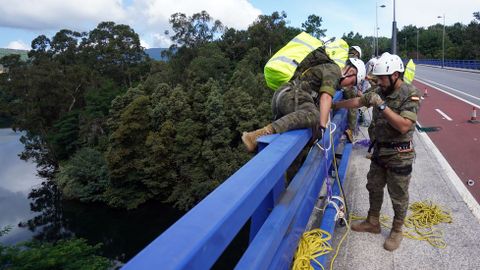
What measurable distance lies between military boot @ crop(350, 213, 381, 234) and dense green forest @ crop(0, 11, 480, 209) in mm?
27776

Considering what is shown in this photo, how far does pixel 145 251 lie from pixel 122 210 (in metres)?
36.0

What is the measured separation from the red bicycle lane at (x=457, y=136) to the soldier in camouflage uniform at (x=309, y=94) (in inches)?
95.6

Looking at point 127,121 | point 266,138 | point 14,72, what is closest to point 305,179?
point 266,138

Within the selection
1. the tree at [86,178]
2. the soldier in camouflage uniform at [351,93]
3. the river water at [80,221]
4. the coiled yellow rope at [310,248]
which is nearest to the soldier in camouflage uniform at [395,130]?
the coiled yellow rope at [310,248]

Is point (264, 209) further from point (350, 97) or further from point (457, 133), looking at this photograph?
point (457, 133)

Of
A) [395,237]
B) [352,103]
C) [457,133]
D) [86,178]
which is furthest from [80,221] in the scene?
[395,237]

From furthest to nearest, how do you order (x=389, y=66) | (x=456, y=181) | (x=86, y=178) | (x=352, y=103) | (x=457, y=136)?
(x=86, y=178), (x=457, y=136), (x=456, y=181), (x=352, y=103), (x=389, y=66)

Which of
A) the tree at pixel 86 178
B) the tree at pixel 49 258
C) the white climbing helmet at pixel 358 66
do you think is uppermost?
the white climbing helmet at pixel 358 66

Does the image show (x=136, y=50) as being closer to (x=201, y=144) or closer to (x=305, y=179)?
(x=201, y=144)

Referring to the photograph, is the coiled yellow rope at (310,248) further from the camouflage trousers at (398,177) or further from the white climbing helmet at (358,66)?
the white climbing helmet at (358,66)

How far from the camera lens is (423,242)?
→ 364cm

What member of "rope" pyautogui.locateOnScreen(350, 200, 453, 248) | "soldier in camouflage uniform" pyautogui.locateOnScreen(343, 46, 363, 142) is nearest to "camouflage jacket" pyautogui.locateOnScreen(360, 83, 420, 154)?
"rope" pyautogui.locateOnScreen(350, 200, 453, 248)

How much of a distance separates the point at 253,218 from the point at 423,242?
202cm

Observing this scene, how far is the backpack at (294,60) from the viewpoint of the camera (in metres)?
3.89
